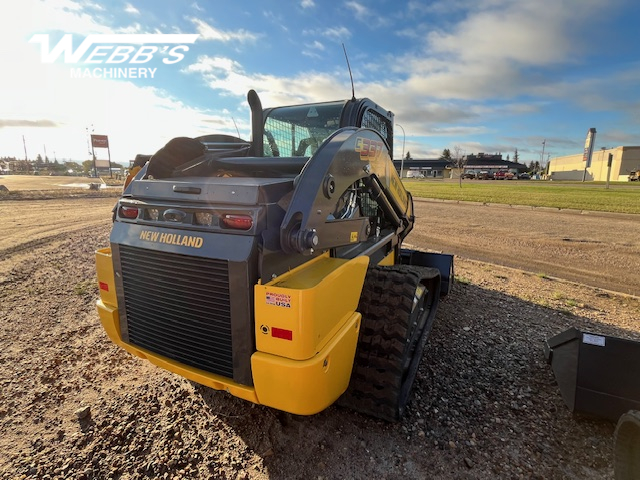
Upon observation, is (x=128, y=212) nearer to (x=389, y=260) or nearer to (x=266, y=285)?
(x=266, y=285)

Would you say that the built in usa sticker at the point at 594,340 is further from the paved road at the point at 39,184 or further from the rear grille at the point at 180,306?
the paved road at the point at 39,184

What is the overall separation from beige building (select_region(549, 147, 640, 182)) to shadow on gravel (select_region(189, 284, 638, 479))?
72.2m

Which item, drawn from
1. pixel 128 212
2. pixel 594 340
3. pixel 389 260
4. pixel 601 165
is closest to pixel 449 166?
pixel 601 165

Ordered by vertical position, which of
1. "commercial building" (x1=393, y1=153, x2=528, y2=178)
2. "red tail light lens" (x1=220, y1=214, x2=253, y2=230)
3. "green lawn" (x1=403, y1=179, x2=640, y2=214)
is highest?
"commercial building" (x1=393, y1=153, x2=528, y2=178)

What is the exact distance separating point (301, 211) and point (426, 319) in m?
2.31

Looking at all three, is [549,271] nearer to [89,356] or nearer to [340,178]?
[340,178]

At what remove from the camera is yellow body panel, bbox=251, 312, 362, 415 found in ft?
6.52

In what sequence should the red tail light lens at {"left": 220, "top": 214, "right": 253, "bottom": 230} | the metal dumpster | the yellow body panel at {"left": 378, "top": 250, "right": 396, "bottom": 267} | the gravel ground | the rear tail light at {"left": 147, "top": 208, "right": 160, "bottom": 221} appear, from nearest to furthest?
the red tail light lens at {"left": 220, "top": 214, "right": 253, "bottom": 230}, the gravel ground, the rear tail light at {"left": 147, "top": 208, "right": 160, "bottom": 221}, the metal dumpster, the yellow body panel at {"left": 378, "top": 250, "right": 396, "bottom": 267}

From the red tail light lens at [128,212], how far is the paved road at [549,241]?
6.54 m

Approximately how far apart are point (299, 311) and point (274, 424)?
1.23 meters

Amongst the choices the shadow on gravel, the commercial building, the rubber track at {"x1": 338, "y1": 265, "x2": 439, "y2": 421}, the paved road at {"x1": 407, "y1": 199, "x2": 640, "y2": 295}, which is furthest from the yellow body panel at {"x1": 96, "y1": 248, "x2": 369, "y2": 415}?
the commercial building

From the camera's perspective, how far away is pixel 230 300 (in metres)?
2.11

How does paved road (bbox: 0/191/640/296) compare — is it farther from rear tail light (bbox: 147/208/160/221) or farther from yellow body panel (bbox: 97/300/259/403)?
rear tail light (bbox: 147/208/160/221)

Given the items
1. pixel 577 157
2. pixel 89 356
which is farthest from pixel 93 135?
pixel 577 157
